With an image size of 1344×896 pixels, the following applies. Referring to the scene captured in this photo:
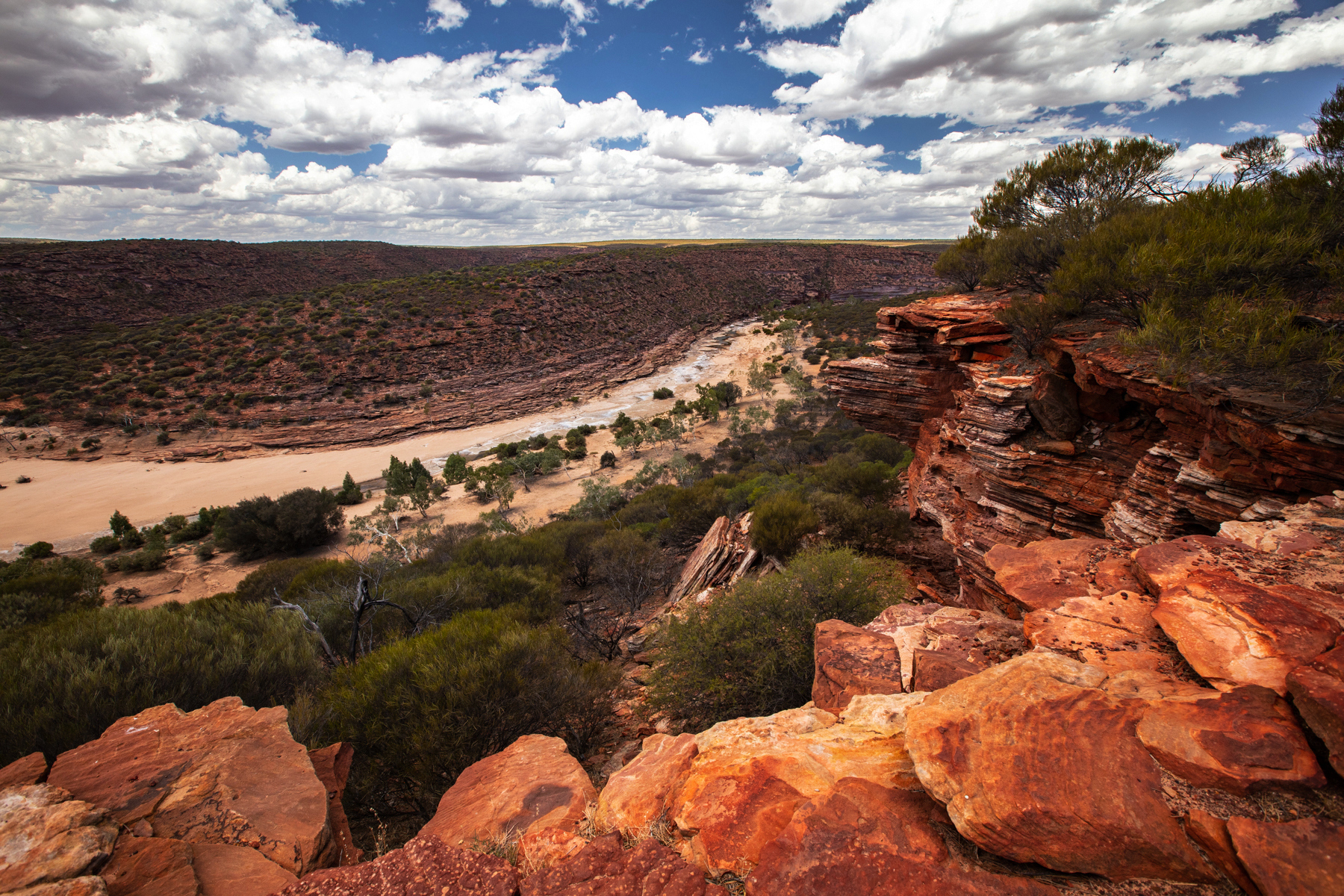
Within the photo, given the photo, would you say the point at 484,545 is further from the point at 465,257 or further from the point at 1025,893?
the point at 465,257

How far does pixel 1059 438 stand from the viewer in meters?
8.55

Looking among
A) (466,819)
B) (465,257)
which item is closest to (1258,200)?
(466,819)

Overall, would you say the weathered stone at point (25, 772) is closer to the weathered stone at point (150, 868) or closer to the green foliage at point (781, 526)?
the weathered stone at point (150, 868)

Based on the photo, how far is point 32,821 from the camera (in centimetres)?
334

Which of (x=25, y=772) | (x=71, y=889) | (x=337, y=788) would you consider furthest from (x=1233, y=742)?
(x=25, y=772)

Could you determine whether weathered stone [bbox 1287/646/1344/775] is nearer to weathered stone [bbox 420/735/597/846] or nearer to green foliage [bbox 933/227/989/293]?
weathered stone [bbox 420/735/597/846]

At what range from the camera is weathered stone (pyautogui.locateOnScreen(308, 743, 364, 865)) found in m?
4.35

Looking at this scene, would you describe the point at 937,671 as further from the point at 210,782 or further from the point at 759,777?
the point at 210,782

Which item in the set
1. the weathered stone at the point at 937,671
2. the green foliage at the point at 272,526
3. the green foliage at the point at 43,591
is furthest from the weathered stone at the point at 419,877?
the green foliage at the point at 272,526

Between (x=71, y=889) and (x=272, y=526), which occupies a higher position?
(x=71, y=889)

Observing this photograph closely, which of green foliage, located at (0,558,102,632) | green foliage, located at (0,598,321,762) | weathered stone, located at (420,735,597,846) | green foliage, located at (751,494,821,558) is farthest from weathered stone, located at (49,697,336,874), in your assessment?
green foliage, located at (751,494,821,558)

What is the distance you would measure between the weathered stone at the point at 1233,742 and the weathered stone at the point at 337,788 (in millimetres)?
5951

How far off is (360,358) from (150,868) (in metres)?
47.5

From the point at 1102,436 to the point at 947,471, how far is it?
319 cm
